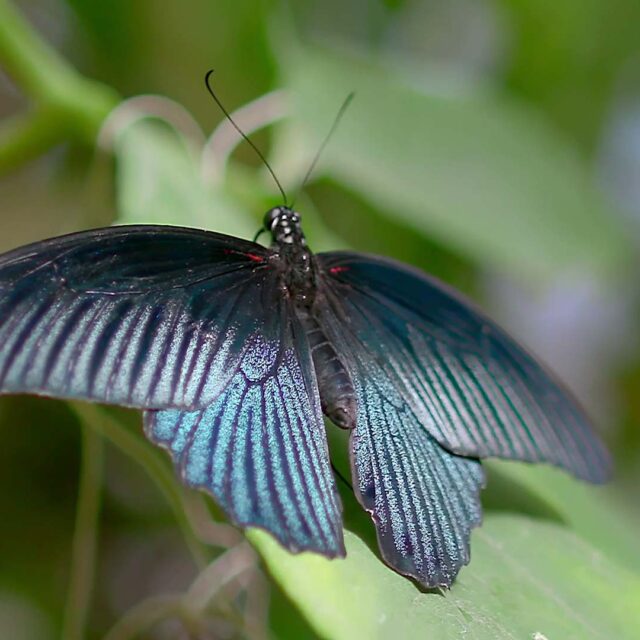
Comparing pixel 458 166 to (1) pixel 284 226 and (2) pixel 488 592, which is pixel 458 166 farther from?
(2) pixel 488 592

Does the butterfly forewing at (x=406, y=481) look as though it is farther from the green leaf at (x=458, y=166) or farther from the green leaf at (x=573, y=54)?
the green leaf at (x=573, y=54)

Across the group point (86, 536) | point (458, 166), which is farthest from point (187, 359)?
point (458, 166)

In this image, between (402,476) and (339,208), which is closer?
(402,476)

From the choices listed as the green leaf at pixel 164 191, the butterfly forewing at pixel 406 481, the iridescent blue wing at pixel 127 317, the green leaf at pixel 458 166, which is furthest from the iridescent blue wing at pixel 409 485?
the green leaf at pixel 458 166

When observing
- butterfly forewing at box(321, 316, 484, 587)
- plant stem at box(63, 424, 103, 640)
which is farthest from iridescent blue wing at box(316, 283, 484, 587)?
plant stem at box(63, 424, 103, 640)

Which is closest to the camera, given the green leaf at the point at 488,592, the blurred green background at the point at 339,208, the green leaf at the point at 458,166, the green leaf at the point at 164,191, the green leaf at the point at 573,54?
the green leaf at the point at 488,592

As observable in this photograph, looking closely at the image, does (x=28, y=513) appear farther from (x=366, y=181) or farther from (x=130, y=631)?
(x=366, y=181)
